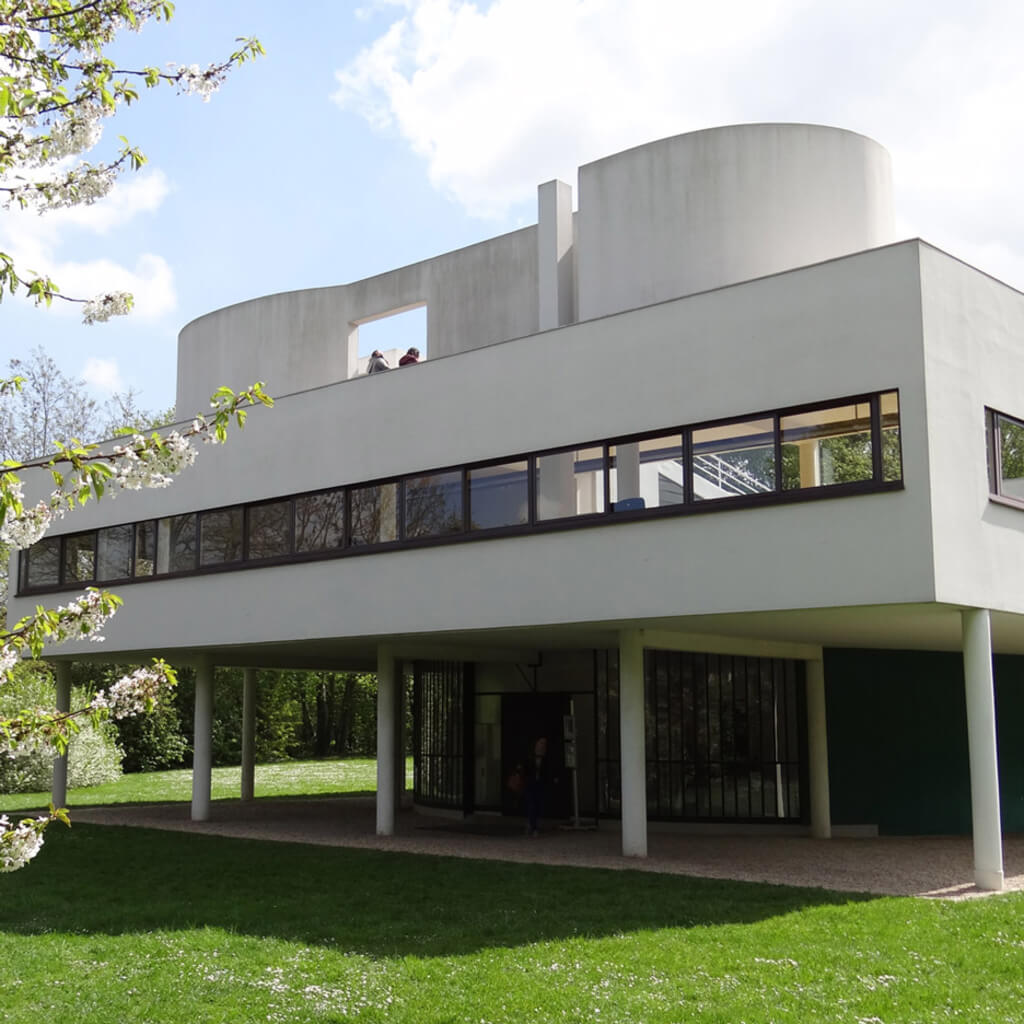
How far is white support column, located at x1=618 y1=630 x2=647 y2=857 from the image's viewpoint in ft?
53.4

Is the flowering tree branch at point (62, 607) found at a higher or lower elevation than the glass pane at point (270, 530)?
lower

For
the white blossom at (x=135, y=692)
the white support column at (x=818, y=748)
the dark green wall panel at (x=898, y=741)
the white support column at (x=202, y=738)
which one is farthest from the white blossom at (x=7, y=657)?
the white support column at (x=202, y=738)

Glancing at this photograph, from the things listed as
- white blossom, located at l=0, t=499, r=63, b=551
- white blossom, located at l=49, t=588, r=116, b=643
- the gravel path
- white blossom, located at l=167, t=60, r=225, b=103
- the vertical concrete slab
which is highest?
the vertical concrete slab

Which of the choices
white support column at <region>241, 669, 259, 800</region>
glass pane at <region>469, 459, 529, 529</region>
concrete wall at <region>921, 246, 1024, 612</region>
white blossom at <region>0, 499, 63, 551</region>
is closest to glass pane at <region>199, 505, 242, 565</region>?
glass pane at <region>469, 459, 529, 529</region>

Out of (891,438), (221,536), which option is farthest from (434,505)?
(891,438)

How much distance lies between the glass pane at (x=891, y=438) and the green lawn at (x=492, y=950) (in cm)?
432

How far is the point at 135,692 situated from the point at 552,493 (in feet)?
35.7

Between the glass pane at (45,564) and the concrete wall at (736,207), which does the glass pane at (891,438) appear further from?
the glass pane at (45,564)

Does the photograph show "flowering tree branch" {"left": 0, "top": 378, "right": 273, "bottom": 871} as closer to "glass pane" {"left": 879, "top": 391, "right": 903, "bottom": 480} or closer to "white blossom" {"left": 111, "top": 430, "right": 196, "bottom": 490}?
"white blossom" {"left": 111, "top": 430, "right": 196, "bottom": 490}

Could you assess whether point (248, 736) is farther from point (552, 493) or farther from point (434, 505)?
point (552, 493)

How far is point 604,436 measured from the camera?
1551 centimetres

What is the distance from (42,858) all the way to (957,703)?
14.4 meters

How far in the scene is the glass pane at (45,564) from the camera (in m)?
23.9

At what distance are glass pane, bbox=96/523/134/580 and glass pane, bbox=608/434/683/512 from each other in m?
10.7
